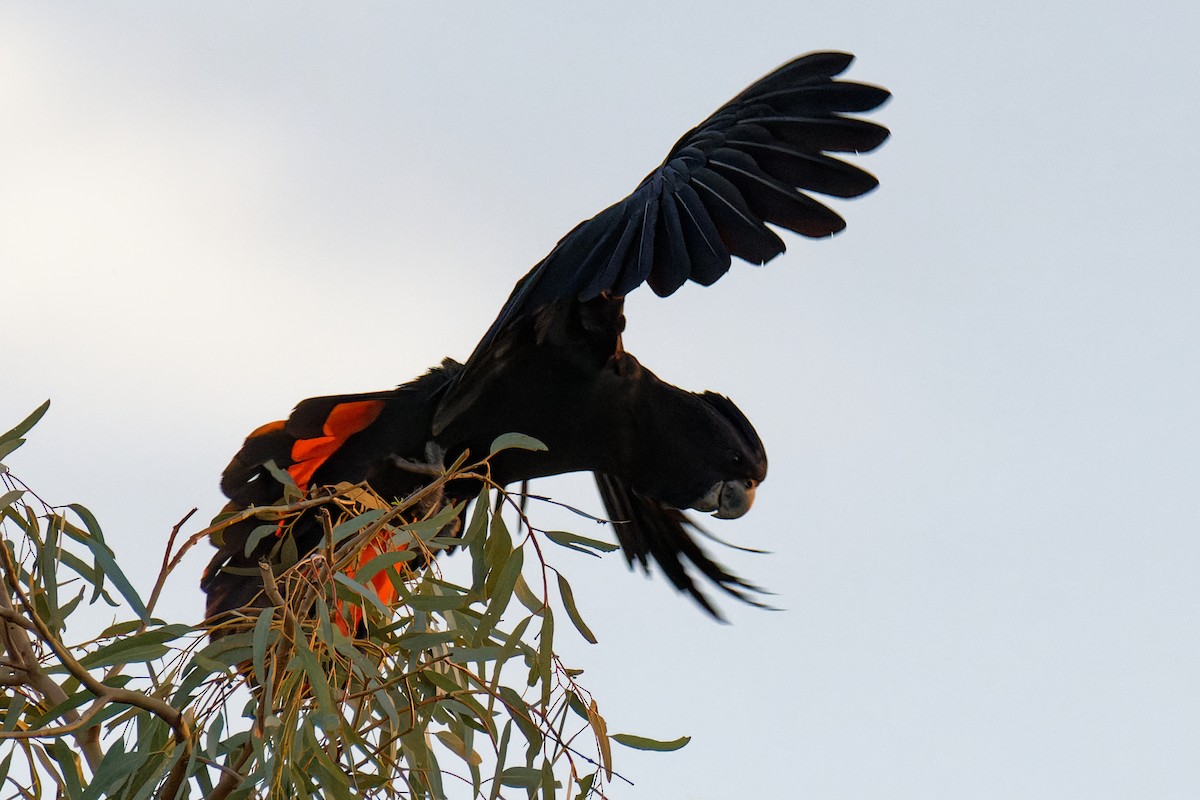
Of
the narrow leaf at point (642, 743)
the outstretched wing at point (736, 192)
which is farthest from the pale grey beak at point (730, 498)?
the narrow leaf at point (642, 743)

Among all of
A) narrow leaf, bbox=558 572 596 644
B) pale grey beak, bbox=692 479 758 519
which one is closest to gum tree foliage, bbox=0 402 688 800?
narrow leaf, bbox=558 572 596 644

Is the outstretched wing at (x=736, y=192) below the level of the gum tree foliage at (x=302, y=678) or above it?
above

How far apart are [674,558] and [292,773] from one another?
5.95ft

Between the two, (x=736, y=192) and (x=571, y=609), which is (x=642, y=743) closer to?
(x=571, y=609)

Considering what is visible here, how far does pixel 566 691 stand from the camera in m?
1.30

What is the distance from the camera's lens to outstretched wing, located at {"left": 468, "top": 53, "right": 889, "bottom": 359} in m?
1.82

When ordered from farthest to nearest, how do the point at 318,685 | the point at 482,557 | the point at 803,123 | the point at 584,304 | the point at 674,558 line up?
the point at 674,558 < the point at 584,304 < the point at 803,123 < the point at 482,557 < the point at 318,685

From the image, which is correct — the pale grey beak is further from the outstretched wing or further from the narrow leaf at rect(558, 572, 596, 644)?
the narrow leaf at rect(558, 572, 596, 644)

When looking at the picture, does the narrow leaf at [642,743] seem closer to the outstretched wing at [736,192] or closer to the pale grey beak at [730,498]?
the outstretched wing at [736,192]

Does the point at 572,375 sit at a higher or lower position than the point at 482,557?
higher

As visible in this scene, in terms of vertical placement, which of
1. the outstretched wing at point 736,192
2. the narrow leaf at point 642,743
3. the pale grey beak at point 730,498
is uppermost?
the outstretched wing at point 736,192

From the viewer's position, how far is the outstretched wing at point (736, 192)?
1.82 metres

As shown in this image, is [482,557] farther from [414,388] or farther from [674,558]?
[674,558]

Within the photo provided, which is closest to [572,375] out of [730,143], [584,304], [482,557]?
[584,304]
